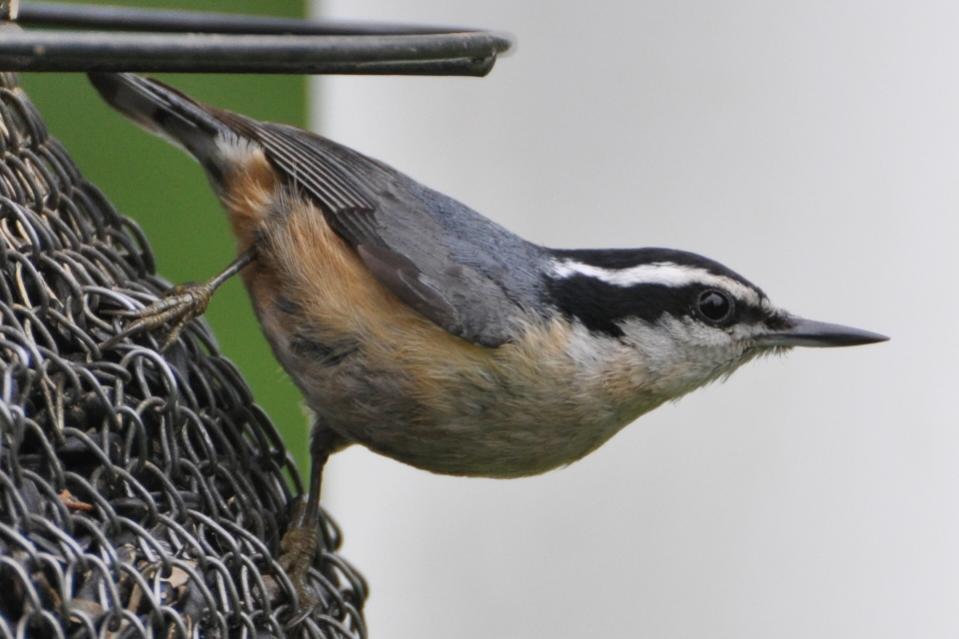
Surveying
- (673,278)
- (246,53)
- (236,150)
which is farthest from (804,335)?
(246,53)

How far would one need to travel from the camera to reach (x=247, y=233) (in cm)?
403

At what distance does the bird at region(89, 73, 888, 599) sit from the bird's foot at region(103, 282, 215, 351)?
4 centimetres

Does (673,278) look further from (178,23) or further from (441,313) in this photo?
(178,23)

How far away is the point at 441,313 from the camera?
3.81m

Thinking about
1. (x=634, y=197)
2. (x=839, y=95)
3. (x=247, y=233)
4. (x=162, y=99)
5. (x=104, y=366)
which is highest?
(x=839, y=95)

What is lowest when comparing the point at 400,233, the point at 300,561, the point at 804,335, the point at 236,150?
the point at 300,561

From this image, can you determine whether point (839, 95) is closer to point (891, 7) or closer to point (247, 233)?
point (891, 7)

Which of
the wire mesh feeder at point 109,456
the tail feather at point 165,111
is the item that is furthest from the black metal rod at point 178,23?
the tail feather at point 165,111

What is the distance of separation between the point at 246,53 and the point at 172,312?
84cm

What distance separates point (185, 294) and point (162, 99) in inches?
33.9

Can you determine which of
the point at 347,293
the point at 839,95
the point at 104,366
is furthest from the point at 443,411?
the point at 839,95

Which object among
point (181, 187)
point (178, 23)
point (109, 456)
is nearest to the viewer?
point (109, 456)

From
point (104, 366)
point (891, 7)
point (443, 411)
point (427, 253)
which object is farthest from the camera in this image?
point (891, 7)

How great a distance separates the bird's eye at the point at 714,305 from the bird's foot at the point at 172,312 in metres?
1.29
